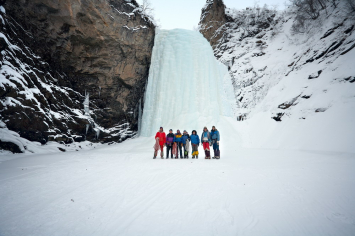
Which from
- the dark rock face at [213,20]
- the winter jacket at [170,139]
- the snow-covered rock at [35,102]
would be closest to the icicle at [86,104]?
the snow-covered rock at [35,102]

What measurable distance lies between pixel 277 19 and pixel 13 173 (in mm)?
21312

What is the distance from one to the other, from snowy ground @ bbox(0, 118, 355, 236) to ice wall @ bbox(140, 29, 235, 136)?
8.71 metres

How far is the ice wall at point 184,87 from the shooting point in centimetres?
1299

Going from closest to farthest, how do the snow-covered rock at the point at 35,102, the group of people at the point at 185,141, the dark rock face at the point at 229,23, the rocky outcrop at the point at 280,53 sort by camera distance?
the group of people at the point at 185,141, the snow-covered rock at the point at 35,102, the rocky outcrop at the point at 280,53, the dark rock face at the point at 229,23

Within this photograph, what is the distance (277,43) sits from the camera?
15.4m

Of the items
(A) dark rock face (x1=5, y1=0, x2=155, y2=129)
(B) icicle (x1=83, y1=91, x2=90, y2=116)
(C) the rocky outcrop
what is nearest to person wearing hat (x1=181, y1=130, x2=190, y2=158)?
(C) the rocky outcrop

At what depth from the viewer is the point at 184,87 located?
1394cm

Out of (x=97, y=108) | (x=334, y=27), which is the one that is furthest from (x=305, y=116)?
(x=97, y=108)

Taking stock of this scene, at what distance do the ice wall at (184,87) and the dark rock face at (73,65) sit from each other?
4.11 feet

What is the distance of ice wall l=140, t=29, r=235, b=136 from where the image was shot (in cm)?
1299

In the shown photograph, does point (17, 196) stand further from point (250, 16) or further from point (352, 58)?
point (250, 16)

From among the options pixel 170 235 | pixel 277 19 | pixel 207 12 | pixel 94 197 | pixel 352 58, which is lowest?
pixel 170 235

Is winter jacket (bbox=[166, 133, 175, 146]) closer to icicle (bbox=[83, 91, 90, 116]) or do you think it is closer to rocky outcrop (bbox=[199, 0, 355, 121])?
icicle (bbox=[83, 91, 90, 116])

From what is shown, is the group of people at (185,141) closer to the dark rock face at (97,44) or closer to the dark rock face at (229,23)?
the dark rock face at (97,44)
